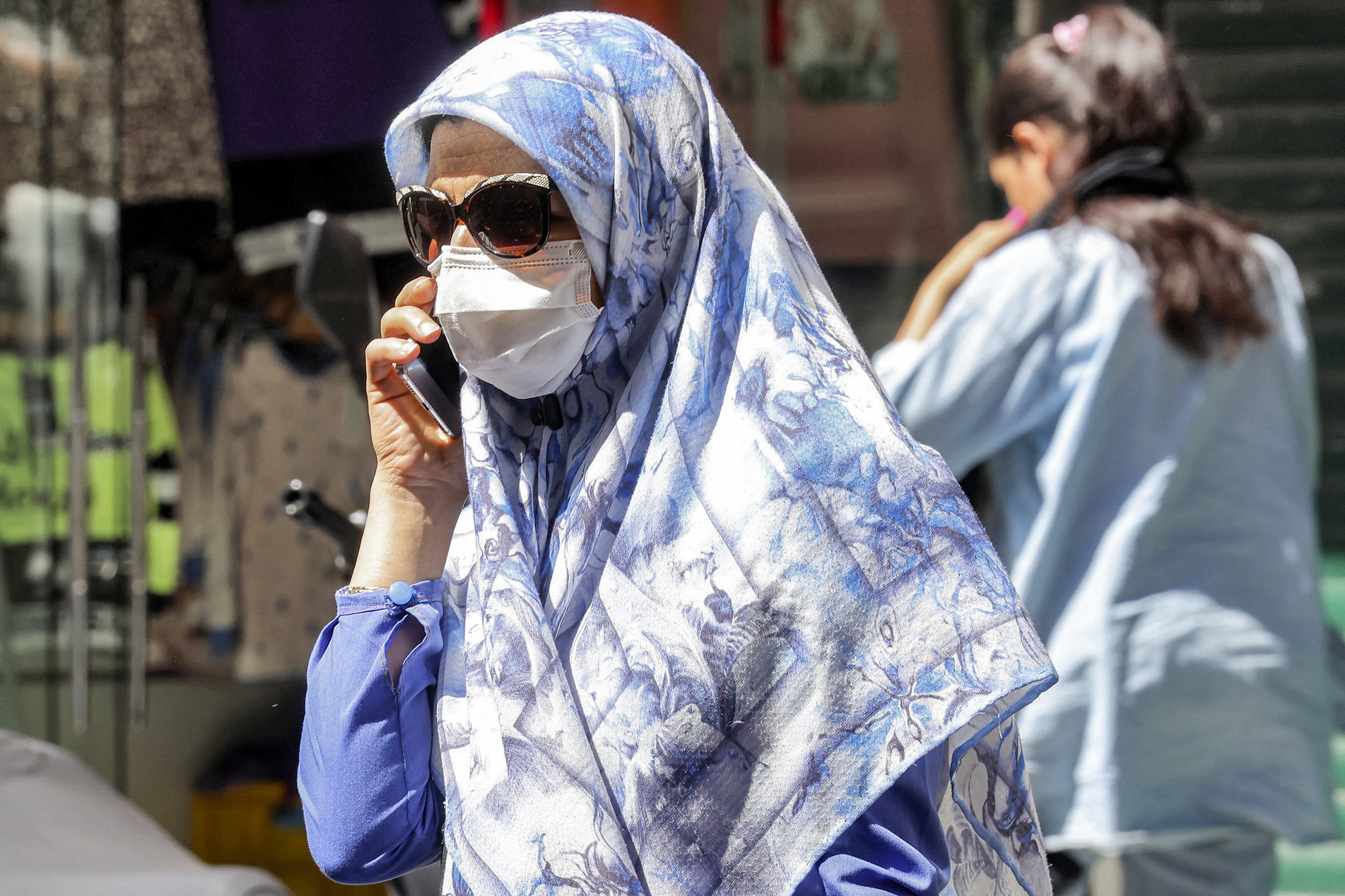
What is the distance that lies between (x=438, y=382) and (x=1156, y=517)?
4.24 ft


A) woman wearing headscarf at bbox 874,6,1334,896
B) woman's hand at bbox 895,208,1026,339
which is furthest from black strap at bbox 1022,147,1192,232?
woman's hand at bbox 895,208,1026,339

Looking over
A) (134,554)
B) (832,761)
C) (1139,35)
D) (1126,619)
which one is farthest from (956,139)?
(832,761)

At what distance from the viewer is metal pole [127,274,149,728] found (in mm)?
3701

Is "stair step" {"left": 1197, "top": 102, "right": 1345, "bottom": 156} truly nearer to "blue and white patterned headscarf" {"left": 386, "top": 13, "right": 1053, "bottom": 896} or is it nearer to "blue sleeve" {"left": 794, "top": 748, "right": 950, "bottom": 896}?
"blue and white patterned headscarf" {"left": 386, "top": 13, "right": 1053, "bottom": 896}

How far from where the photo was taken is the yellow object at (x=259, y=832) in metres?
3.86

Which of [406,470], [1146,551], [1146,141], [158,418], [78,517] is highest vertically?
[1146,141]

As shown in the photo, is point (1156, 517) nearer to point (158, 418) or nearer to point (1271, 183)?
point (1271, 183)

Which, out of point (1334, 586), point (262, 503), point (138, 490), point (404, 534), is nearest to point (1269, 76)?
point (1334, 586)

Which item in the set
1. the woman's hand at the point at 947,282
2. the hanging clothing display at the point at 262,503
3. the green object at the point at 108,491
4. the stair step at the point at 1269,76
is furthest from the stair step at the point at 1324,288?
the green object at the point at 108,491

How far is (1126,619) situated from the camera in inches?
83.9

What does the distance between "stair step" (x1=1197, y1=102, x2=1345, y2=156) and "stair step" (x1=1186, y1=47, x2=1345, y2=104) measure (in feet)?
0.10

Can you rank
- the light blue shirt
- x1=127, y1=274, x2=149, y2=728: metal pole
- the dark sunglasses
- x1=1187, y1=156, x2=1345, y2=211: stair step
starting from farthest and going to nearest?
x1=1187, y1=156, x2=1345, y2=211: stair step < x1=127, y1=274, x2=149, y2=728: metal pole < the light blue shirt < the dark sunglasses

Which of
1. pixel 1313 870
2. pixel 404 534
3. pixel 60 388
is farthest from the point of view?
pixel 60 388

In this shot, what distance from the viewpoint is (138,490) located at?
371 centimetres
